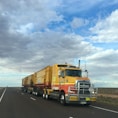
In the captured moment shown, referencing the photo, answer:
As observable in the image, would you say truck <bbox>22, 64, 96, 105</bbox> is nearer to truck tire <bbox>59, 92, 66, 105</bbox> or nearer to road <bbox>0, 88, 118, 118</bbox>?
truck tire <bbox>59, 92, 66, 105</bbox>

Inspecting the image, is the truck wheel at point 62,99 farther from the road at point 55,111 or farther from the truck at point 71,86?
the road at point 55,111

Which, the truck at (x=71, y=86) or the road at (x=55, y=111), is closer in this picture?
the road at (x=55, y=111)

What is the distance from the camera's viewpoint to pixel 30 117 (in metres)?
15.5

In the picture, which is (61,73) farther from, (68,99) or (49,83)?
(49,83)

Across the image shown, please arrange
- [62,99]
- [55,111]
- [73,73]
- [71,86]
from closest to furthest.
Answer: [55,111]
[71,86]
[62,99]
[73,73]

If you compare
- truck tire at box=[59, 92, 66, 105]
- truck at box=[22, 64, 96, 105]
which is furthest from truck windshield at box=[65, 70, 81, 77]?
truck tire at box=[59, 92, 66, 105]

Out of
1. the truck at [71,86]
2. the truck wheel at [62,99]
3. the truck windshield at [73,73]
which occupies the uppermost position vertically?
the truck windshield at [73,73]

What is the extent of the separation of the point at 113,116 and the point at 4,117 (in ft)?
18.6

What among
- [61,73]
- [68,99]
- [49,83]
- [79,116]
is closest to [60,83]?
[61,73]

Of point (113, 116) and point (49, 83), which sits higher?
point (49, 83)

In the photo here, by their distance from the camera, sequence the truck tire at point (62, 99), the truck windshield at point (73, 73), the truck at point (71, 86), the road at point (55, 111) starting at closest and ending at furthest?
the road at point (55, 111), the truck at point (71, 86), the truck tire at point (62, 99), the truck windshield at point (73, 73)

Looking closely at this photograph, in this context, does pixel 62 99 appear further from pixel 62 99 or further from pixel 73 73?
pixel 73 73

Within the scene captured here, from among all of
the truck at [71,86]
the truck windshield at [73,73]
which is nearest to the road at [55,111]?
the truck at [71,86]

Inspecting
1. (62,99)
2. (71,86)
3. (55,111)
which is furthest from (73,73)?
(55,111)
